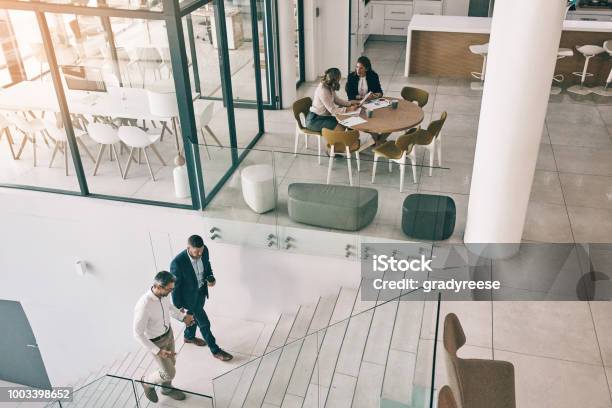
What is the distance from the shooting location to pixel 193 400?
571 centimetres

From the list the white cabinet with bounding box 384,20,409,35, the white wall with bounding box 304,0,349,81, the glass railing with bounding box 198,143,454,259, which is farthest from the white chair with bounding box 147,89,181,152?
the white cabinet with bounding box 384,20,409,35

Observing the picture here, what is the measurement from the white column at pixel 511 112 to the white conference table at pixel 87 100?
3680 millimetres

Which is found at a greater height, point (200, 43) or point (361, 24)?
point (200, 43)

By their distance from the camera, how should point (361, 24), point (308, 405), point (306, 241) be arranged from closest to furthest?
point (308, 405), point (306, 241), point (361, 24)

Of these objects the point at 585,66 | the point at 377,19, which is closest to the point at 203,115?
the point at 585,66

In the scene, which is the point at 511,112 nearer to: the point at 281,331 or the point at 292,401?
the point at 292,401

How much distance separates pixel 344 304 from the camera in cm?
659

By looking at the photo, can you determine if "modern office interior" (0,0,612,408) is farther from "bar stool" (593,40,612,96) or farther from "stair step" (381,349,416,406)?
"bar stool" (593,40,612,96)

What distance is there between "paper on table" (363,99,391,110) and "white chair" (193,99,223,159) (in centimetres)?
201

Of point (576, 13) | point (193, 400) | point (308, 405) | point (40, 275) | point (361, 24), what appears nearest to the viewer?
point (308, 405)

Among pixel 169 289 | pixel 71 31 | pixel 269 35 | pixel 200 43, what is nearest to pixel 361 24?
pixel 269 35

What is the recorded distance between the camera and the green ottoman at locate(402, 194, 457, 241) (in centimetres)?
615

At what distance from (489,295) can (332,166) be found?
212 centimetres

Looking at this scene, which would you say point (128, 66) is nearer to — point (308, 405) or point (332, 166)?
point (332, 166)
